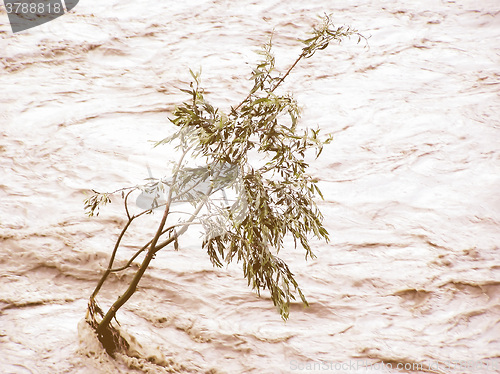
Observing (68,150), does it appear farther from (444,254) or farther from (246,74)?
(444,254)

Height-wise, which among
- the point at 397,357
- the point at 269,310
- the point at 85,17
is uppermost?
the point at 85,17

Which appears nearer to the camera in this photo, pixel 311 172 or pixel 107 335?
pixel 107 335

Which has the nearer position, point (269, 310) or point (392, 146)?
point (269, 310)

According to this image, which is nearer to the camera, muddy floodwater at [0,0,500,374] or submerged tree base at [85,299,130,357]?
submerged tree base at [85,299,130,357]

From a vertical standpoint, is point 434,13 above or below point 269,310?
above

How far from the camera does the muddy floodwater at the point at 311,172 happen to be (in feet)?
9.50

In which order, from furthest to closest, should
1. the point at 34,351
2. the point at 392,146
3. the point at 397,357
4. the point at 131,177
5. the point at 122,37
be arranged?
the point at 122,37 < the point at 392,146 < the point at 131,177 < the point at 397,357 < the point at 34,351

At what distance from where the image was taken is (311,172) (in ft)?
12.4

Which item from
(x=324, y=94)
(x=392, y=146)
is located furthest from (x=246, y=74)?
(x=392, y=146)

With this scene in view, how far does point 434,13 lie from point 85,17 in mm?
3247

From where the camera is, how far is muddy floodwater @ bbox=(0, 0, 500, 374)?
9.50ft

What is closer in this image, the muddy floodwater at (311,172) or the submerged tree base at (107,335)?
the submerged tree base at (107,335)

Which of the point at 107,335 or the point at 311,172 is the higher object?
the point at 311,172

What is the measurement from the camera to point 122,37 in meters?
4.58
